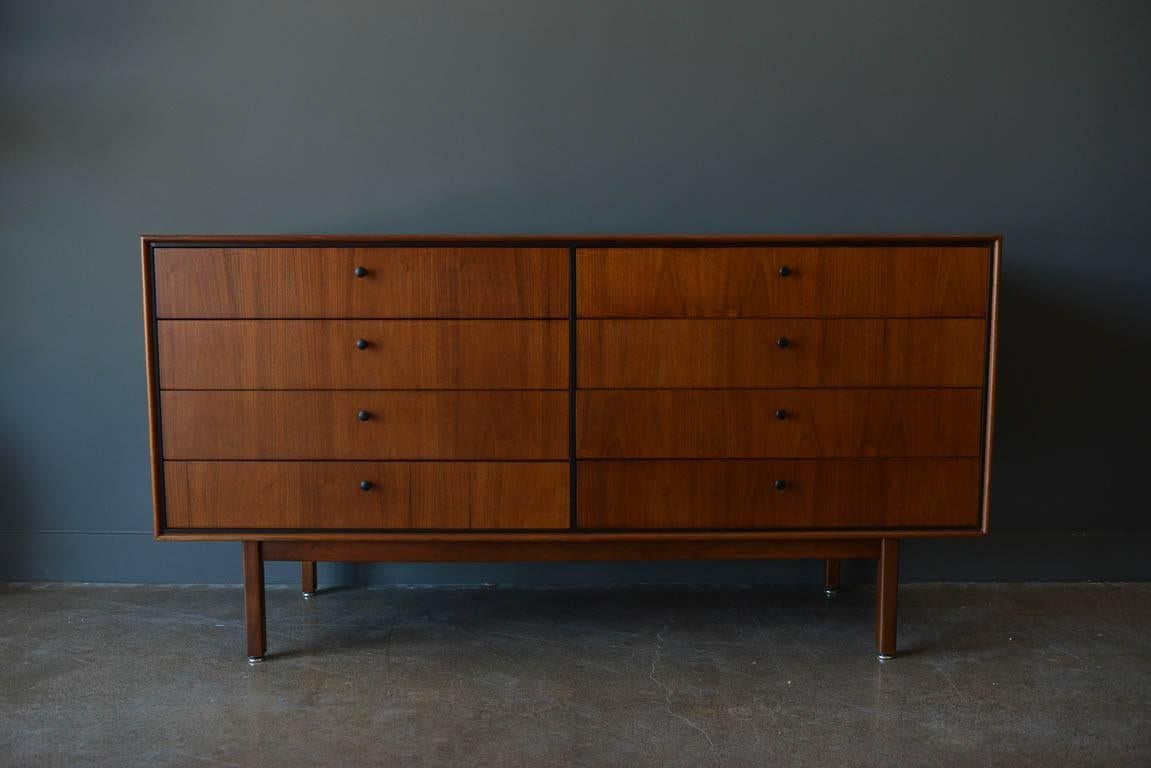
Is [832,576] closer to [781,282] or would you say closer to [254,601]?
[781,282]

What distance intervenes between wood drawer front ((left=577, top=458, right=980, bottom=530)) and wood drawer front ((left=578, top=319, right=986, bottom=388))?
0.19m

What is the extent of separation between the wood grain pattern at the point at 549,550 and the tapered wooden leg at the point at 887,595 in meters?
0.07

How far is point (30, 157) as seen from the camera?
98.1 inches

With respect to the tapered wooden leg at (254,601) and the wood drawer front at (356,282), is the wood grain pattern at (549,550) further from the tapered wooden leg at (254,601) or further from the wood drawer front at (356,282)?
the wood drawer front at (356,282)

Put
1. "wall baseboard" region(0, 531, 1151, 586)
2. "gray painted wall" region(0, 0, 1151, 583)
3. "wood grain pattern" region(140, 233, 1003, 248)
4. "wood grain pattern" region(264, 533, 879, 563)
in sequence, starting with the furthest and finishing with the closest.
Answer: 1. "wall baseboard" region(0, 531, 1151, 586)
2. "gray painted wall" region(0, 0, 1151, 583)
3. "wood grain pattern" region(264, 533, 879, 563)
4. "wood grain pattern" region(140, 233, 1003, 248)

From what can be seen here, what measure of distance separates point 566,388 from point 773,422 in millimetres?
488

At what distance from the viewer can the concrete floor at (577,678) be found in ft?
5.52

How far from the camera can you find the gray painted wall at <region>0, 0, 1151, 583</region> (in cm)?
246

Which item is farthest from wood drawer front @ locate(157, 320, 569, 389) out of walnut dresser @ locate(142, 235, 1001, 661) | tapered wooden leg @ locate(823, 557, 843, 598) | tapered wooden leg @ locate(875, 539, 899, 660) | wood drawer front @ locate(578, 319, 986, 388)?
tapered wooden leg @ locate(823, 557, 843, 598)

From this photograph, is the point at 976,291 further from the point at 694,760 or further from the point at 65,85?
the point at 65,85

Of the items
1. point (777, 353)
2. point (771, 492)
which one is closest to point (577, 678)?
point (771, 492)

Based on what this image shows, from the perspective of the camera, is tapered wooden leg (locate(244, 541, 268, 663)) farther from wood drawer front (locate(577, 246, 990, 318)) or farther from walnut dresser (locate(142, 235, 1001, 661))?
wood drawer front (locate(577, 246, 990, 318))

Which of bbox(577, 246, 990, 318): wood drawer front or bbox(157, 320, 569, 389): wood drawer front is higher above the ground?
bbox(577, 246, 990, 318): wood drawer front

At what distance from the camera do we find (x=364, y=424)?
6.45ft
